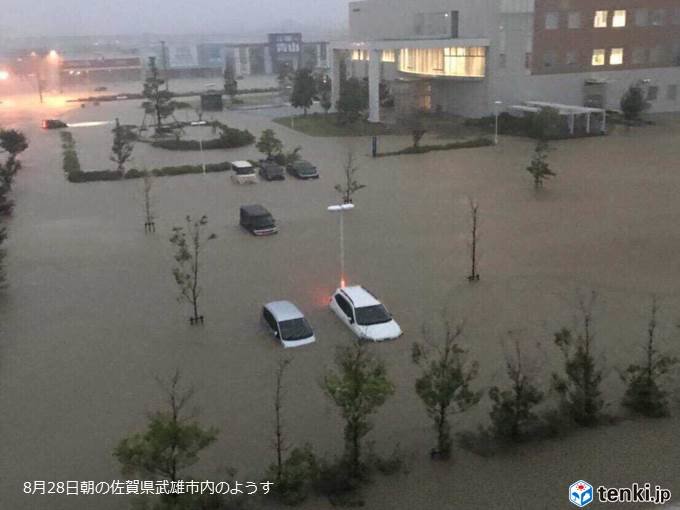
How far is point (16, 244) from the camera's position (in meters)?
10.0

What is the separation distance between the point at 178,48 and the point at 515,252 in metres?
54.1

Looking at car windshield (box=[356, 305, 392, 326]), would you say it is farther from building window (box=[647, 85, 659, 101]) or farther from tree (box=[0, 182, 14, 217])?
building window (box=[647, 85, 659, 101])

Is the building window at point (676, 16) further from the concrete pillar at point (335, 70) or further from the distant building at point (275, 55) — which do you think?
the distant building at point (275, 55)

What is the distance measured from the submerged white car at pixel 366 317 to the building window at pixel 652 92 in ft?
65.3

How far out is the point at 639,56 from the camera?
Result: 2384 cm

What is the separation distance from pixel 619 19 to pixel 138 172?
16613 mm

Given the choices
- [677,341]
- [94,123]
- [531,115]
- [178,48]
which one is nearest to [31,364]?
[677,341]

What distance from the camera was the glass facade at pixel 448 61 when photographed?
22.6 metres

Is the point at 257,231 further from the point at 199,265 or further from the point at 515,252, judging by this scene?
the point at 515,252

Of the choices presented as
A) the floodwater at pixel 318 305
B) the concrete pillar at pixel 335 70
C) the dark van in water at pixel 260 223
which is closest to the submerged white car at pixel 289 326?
the floodwater at pixel 318 305

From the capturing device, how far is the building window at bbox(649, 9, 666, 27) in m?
23.8

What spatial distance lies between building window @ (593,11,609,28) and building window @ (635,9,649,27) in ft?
3.77

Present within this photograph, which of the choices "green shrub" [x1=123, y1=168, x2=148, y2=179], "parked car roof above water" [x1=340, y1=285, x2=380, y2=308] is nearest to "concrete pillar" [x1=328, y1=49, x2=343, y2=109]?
"green shrub" [x1=123, y1=168, x2=148, y2=179]

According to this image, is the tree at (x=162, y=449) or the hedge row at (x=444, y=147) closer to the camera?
the tree at (x=162, y=449)
